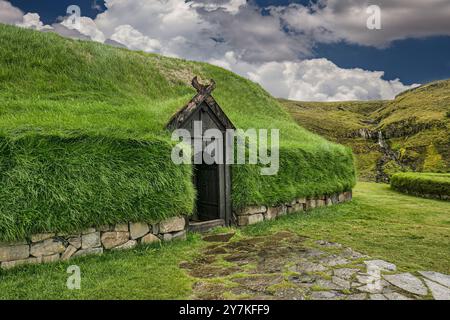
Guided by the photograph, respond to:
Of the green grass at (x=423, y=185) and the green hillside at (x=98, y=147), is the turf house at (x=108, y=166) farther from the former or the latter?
the green grass at (x=423, y=185)

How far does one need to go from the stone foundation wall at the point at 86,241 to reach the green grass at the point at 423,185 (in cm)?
1570

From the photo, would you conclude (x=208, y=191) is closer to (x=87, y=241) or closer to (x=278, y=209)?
(x=278, y=209)

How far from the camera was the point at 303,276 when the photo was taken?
553 cm

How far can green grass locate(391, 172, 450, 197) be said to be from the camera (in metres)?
17.7

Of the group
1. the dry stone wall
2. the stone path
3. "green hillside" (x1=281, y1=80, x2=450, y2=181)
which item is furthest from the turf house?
"green hillside" (x1=281, y1=80, x2=450, y2=181)

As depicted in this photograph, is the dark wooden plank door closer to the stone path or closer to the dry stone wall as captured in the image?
the dry stone wall

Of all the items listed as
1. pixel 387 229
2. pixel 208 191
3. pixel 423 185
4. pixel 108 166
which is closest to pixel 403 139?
pixel 423 185

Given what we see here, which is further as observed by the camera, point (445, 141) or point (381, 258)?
point (445, 141)

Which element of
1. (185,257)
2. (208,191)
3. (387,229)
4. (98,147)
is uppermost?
(98,147)

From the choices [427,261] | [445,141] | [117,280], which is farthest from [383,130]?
[117,280]

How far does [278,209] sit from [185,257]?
196 inches

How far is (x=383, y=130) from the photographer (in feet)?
176
